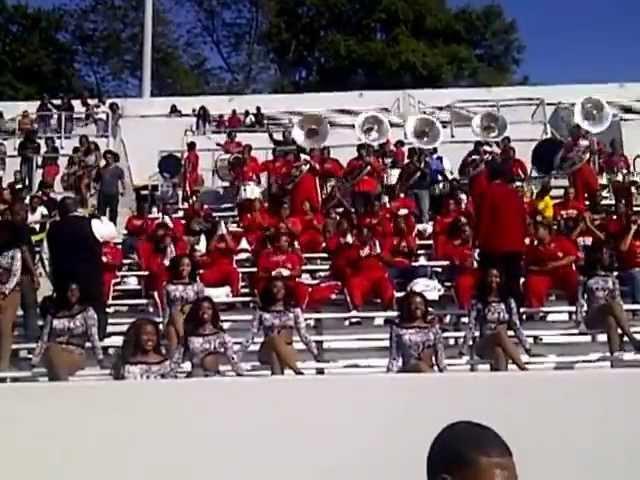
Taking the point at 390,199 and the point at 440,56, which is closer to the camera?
the point at 390,199

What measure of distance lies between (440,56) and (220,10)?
1333cm

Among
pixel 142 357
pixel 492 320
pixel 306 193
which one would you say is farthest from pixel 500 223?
pixel 306 193

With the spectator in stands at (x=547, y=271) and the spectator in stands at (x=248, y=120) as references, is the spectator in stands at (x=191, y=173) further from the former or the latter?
the spectator in stands at (x=547, y=271)

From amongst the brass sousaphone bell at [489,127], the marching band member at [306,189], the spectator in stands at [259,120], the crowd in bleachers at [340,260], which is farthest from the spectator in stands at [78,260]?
the spectator in stands at [259,120]

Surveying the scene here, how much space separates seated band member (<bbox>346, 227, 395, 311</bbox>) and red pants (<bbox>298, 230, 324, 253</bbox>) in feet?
4.09

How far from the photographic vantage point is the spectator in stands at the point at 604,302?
28.1 ft

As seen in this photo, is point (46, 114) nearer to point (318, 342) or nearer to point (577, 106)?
point (577, 106)

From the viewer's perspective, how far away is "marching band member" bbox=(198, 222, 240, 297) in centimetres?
1062

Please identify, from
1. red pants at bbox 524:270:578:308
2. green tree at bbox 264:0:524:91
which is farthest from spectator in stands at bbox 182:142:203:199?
green tree at bbox 264:0:524:91

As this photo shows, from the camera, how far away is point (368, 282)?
33.8 feet

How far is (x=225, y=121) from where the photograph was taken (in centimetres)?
1955

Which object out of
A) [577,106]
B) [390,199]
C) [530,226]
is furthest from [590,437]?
[577,106]

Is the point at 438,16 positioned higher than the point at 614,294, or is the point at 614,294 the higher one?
the point at 438,16

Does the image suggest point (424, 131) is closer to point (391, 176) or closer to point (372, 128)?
point (372, 128)
